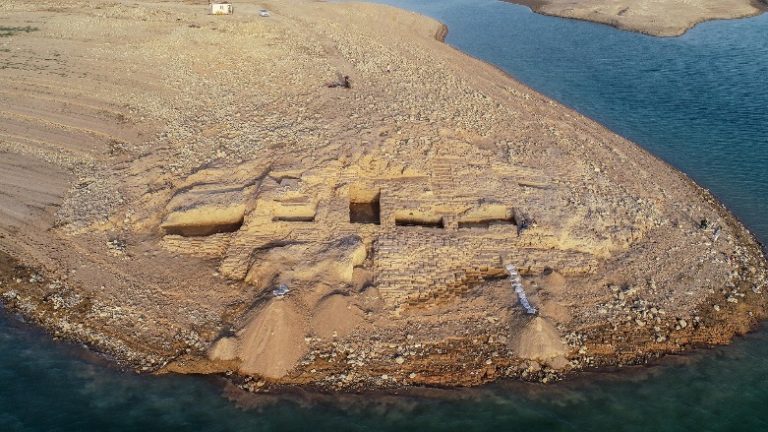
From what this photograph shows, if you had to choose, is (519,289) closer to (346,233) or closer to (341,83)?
(346,233)

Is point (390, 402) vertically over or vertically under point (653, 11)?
under

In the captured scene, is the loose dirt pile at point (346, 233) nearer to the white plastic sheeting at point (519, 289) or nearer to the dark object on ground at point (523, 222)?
the dark object on ground at point (523, 222)

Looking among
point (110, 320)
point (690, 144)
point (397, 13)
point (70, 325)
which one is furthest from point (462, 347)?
point (397, 13)

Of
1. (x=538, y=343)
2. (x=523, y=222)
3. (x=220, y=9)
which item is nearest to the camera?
(x=538, y=343)

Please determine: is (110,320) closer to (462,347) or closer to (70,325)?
(70,325)

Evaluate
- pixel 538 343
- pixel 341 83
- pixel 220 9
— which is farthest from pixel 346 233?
pixel 220 9

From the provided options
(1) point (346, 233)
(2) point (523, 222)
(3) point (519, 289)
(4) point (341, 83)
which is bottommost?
(3) point (519, 289)
